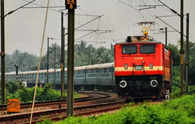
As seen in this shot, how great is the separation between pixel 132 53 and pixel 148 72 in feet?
5.03

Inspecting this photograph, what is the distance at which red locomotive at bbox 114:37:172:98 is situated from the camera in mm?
25656

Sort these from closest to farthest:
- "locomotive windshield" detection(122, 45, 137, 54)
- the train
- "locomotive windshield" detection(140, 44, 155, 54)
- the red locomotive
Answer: the red locomotive, "locomotive windshield" detection(140, 44, 155, 54), "locomotive windshield" detection(122, 45, 137, 54), the train

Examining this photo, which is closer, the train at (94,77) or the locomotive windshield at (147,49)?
the locomotive windshield at (147,49)

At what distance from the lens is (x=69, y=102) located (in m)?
11.6

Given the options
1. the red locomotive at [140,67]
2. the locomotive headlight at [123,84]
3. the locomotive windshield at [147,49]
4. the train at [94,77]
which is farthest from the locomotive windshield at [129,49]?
the train at [94,77]

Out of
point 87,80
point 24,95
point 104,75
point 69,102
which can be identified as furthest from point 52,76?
point 69,102

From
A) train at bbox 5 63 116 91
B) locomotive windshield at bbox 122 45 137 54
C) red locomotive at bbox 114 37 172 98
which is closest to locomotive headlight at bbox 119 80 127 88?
red locomotive at bbox 114 37 172 98

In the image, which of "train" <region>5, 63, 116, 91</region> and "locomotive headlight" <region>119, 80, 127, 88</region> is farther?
"train" <region>5, 63, 116, 91</region>

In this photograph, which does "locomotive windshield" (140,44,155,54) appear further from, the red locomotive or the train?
the train

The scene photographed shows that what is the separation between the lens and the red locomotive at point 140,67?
25.7 metres

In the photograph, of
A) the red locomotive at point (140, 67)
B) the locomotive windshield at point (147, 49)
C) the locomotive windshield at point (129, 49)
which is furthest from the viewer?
the locomotive windshield at point (129, 49)

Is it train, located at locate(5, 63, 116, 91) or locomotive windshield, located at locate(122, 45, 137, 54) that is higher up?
locomotive windshield, located at locate(122, 45, 137, 54)

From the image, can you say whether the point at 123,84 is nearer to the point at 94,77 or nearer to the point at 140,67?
the point at 140,67

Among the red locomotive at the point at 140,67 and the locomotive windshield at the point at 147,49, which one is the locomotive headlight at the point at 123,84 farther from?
the locomotive windshield at the point at 147,49
